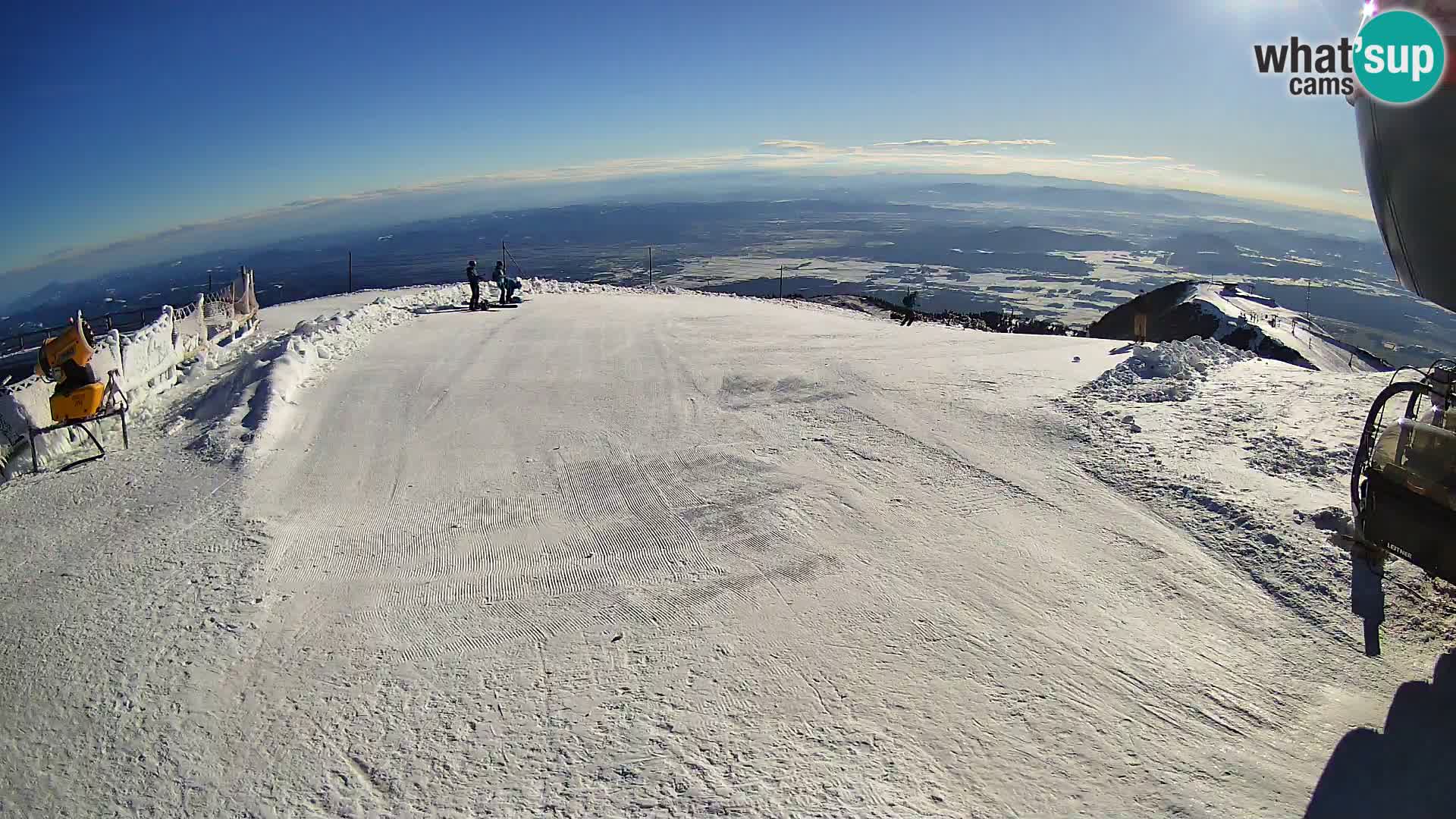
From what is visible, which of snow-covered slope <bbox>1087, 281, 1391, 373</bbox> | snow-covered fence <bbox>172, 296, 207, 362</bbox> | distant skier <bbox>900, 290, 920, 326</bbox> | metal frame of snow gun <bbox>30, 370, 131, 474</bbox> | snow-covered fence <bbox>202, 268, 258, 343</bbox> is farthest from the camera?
distant skier <bbox>900, 290, 920, 326</bbox>

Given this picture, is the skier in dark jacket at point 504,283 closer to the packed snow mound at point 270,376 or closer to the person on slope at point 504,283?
the person on slope at point 504,283

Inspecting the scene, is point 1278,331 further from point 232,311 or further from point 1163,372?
point 232,311

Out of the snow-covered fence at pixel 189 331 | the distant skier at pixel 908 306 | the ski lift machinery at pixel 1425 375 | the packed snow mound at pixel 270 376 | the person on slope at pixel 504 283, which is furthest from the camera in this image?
the distant skier at pixel 908 306

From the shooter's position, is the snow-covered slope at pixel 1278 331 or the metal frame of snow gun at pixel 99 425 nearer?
the metal frame of snow gun at pixel 99 425

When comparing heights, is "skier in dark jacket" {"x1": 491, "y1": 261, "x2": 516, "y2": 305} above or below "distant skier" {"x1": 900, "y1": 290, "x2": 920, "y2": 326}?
above

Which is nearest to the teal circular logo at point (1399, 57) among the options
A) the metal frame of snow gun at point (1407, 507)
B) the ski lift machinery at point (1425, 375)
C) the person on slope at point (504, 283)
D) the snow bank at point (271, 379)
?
the ski lift machinery at point (1425, 375)

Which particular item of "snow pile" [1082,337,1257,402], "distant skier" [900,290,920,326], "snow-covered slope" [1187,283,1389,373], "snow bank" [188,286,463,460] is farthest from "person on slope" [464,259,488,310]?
"snow-covered slope" [1187,283,1389,373]

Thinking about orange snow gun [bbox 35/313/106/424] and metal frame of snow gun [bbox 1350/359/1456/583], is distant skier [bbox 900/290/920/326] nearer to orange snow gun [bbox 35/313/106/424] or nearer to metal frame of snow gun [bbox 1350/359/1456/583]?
metal frame of snow gun [bbox 1350/359/1456/583]

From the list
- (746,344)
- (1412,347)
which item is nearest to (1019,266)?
(1412,347)
